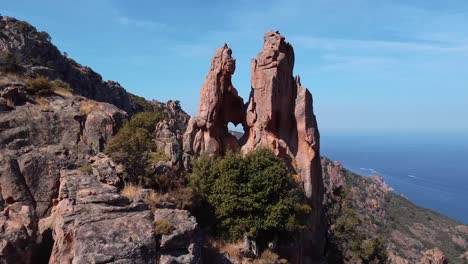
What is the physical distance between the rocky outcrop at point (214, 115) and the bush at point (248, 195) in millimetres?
3205

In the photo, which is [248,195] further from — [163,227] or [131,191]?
[163,227]

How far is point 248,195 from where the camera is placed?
18.5 meters

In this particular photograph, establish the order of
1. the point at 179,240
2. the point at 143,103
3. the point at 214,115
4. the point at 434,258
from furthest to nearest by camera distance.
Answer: the point at 143,103
the point at 434,258
the point at 214,115
the point at 179,240

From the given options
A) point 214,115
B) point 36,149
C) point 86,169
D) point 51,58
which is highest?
point 51,58

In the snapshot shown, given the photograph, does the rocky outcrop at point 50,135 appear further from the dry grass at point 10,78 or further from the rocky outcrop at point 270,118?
the rocky outcrop at point 270,118

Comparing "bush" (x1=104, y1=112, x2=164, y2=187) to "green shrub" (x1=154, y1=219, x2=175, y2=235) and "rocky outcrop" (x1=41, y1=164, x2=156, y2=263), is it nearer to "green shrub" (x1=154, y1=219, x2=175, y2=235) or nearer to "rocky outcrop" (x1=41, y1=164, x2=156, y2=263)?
"rocky outcrop" (x1=41, y1=164, x2=156, y2=263)

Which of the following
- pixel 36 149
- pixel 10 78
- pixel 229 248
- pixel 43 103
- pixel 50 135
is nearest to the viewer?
pixel 36 149

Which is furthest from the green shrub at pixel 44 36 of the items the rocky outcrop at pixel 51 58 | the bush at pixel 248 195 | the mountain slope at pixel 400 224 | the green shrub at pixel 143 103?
the bush at pixel 248 195

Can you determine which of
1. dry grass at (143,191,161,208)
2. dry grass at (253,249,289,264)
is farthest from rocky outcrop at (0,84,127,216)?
dry grass at (253,249,289,264)

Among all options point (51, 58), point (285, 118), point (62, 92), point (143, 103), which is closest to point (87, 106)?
point (62, 92)

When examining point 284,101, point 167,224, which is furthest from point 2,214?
point 284,101

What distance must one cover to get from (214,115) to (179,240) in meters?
11.3

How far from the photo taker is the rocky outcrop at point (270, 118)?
23469 mm

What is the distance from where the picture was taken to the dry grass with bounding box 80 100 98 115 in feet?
63.6
